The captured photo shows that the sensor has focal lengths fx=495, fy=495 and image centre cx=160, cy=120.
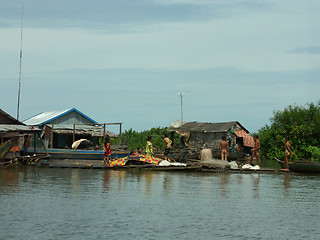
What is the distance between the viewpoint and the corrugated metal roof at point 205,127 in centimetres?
3494

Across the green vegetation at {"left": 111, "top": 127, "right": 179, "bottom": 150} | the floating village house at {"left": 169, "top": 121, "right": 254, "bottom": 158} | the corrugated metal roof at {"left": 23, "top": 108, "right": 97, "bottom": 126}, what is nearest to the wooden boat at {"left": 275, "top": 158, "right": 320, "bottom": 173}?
the floating village house at {"left": 169, "top": 121, "right": 254, "bottom": 158}

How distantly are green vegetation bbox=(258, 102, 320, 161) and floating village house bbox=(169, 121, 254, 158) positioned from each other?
4.20 meters

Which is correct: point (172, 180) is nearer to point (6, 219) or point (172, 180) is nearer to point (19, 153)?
point (6, 219)

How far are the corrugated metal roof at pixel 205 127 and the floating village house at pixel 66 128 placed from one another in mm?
5756

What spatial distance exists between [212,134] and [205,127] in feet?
3.04

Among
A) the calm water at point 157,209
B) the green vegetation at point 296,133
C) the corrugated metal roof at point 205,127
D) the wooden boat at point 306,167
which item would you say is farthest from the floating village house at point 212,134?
the calm water at point 157,209

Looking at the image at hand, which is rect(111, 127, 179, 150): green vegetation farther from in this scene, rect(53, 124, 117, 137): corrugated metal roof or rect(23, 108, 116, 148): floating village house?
rect(53, 124, 117, 137): corrugated metal roof

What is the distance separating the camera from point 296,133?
128 ft

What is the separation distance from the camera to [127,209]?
1093 centimetres

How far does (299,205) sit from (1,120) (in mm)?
20017

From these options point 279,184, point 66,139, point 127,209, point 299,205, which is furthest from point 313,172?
point 66,139

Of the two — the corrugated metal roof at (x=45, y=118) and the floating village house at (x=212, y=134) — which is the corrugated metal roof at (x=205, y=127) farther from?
the corrugated metal roof at (x=45, y=118)

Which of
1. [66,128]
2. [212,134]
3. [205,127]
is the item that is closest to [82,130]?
[66,128]

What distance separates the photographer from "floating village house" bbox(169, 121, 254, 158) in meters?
34.9
